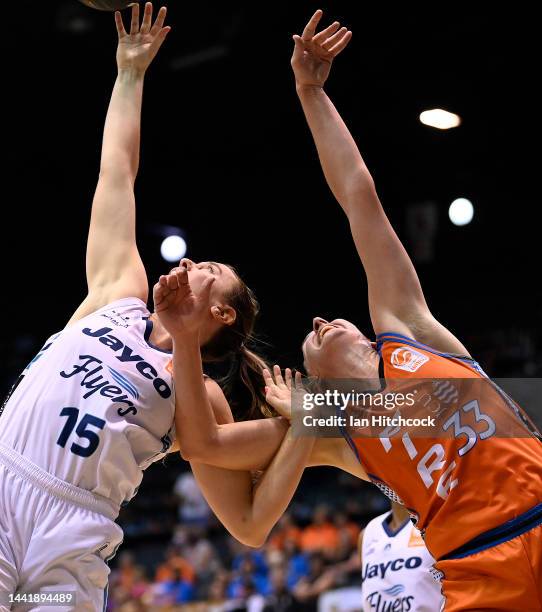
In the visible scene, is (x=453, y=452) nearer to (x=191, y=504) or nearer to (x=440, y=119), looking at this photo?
(x=440, y=119)

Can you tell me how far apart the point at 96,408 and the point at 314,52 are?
1586 mm

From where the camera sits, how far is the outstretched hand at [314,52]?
3.45 meters

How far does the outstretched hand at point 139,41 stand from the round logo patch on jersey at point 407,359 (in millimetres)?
1658

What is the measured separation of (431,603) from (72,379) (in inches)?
84.1

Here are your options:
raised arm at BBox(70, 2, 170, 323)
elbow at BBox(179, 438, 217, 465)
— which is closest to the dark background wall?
raised arm at BBox(70, 2, 170, 323)

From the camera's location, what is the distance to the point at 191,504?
1214 centimetres

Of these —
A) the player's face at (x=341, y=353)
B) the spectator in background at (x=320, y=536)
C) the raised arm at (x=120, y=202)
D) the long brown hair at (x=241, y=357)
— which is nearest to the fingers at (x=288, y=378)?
the long brown hair at (x=241, y=357)

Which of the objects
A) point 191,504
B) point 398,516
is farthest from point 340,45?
point 191,504

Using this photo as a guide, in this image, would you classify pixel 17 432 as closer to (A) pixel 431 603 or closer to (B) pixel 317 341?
(B) pixel 317 341

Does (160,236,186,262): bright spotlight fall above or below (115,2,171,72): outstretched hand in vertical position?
above

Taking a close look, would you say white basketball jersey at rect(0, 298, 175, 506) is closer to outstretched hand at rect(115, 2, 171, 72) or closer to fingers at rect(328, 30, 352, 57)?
outstretched hand at rect(115, 2, 171, 72)

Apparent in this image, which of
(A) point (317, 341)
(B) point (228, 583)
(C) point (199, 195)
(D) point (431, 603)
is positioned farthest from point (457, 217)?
(A) point (317, 341)

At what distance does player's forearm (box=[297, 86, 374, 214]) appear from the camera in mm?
3184

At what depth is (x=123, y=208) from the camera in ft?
11.3
